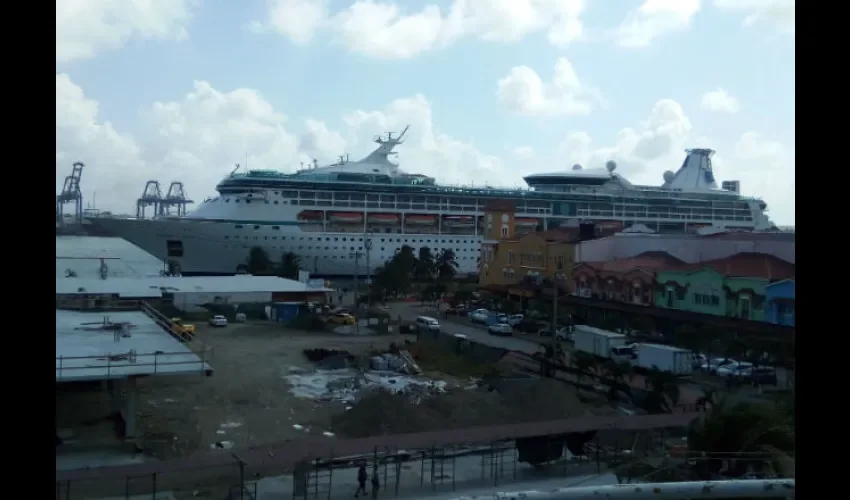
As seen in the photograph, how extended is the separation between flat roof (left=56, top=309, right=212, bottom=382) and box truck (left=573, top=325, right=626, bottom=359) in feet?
11.1

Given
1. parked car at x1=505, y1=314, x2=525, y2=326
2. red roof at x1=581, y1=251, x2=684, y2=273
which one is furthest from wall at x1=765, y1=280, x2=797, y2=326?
parked car at x1=505, y1=314, x2=525, y2=326

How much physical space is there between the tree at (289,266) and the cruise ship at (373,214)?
0.15 meters

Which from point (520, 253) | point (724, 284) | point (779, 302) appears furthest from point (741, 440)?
point (520, 253)

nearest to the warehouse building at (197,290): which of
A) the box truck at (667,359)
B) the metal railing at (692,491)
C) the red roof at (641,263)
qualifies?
the red roof at (641,263)

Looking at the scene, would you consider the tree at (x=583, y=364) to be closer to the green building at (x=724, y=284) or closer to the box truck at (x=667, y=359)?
the box truck at (x=667, y=359)

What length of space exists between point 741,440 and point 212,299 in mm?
7762

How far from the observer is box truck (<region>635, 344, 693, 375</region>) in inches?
223

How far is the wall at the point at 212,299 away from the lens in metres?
9.06

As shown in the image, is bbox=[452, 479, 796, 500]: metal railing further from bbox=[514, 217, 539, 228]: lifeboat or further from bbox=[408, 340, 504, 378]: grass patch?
bbox=[514, 217, 539, 228]: lifeboat
